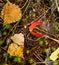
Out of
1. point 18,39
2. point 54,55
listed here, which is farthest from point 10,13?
point 54,55

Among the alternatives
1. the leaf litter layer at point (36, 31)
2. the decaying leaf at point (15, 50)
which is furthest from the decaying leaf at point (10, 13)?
the decaying leaf at point (15, 50)

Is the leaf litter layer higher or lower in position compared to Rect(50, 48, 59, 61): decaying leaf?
higher

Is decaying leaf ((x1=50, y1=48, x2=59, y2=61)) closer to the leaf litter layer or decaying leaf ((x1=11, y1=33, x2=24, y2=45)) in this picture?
the leaf litter layer

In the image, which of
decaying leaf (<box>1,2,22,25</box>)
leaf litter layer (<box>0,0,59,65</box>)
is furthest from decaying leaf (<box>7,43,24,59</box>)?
decaying leaf (<box>1,2,22,25</box>)

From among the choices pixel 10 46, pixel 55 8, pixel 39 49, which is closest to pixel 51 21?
pixel 55 8

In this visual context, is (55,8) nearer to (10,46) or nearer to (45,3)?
(45,3)

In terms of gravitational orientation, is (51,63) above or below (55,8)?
below
